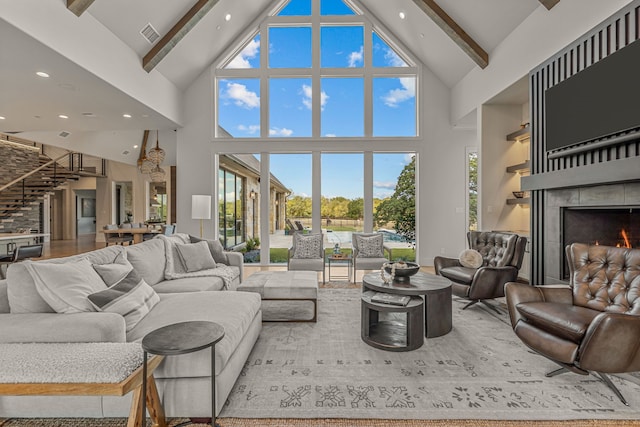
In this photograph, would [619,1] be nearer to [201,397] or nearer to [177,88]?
[201,397]

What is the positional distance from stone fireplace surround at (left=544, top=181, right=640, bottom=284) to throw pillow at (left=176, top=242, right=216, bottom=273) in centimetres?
424

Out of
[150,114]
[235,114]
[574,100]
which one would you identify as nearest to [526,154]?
[574,100]

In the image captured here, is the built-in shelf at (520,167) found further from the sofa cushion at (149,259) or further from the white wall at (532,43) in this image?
the sofa cushion at (149,259)

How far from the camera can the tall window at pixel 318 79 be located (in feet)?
24.1

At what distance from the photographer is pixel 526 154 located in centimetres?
582

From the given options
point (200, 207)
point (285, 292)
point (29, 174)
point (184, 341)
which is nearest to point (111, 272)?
point (184, 341)

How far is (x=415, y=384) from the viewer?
241 cm

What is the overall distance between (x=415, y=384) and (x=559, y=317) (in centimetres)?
116

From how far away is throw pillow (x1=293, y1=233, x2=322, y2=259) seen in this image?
5840 mm

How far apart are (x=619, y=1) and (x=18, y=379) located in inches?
211

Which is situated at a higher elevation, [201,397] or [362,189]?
[362,189]

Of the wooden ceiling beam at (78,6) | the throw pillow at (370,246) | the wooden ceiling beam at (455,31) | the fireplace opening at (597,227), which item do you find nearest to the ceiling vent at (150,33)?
the wooden ceiling beam at (78,6)

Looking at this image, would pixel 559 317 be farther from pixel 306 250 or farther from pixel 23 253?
pixel 23 253

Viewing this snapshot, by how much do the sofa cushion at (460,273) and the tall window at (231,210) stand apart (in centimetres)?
496
